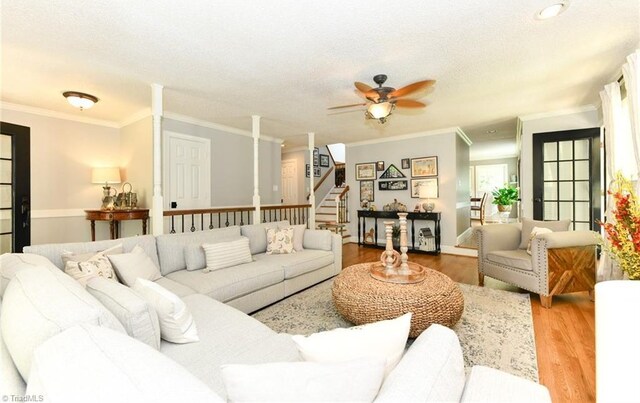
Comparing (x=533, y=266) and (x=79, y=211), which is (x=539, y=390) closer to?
(x=533, y=266)

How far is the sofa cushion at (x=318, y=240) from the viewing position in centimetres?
391

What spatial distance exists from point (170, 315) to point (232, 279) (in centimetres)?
125

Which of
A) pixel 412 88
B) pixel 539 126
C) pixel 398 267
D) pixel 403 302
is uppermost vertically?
pixel 539 126

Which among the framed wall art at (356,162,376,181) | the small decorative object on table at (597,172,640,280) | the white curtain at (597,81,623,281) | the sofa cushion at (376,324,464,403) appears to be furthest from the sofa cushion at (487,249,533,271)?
the framed wall art at (356,162,376,181)

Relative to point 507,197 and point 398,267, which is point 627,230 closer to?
point 398,267

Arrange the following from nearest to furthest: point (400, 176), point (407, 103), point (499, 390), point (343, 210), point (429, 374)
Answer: point (429, 374)
point (499, 390)
point (407, 103)
point (400, 176)
point (343, 210)

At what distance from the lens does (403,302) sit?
2072mm

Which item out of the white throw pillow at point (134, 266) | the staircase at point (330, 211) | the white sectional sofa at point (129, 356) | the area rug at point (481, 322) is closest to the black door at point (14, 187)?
the white throw pillow at point (134, 266)

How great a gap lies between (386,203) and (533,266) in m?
3.61

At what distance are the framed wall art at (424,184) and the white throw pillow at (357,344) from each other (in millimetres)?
5294

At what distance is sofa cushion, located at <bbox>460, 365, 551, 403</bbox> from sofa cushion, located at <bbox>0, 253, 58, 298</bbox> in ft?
6.51

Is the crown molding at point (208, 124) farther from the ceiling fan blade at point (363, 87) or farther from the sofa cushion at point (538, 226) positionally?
the sofa cushion at point (538, 226)

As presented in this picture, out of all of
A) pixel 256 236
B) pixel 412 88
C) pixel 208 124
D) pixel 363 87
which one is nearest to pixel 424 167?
pixel 412 88

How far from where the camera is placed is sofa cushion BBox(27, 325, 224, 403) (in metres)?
0.61
